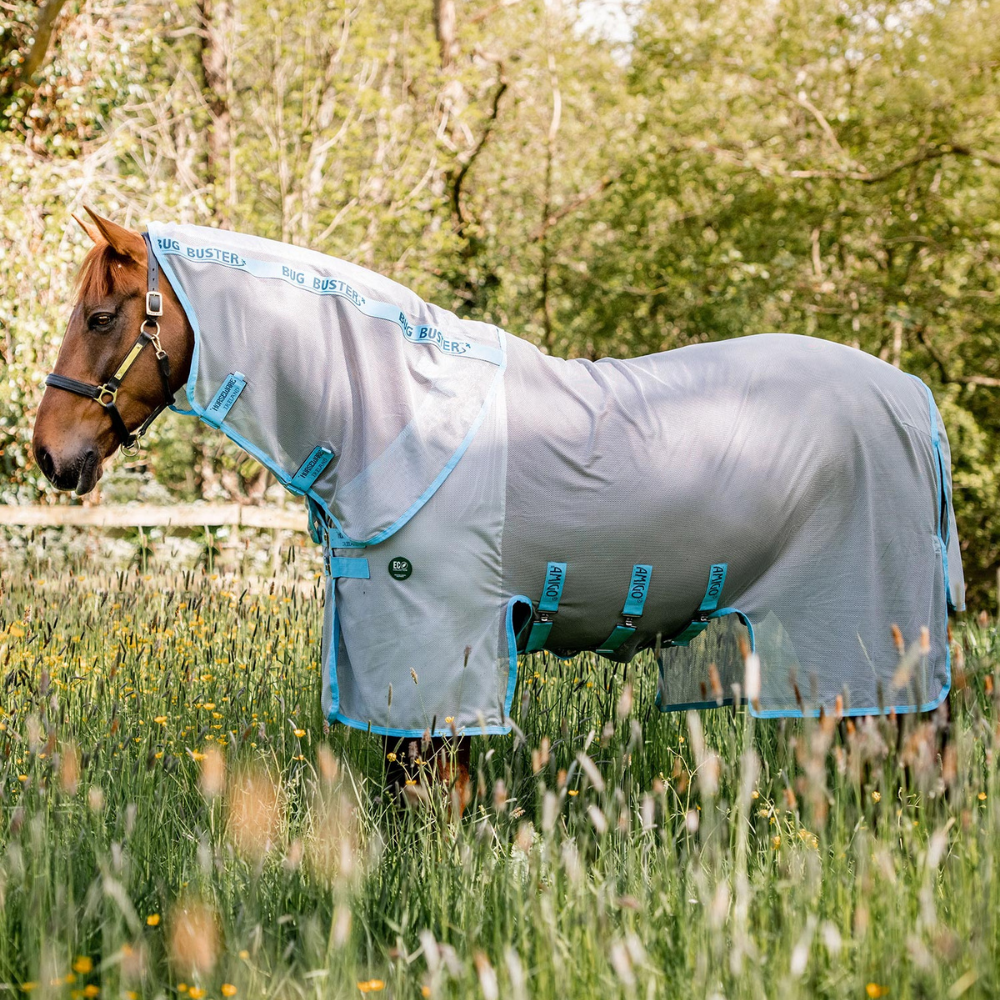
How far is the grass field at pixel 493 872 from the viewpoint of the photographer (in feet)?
5.06

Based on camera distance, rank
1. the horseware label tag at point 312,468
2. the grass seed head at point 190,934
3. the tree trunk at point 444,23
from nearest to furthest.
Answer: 1. the grass seed head at point 190,934
2. the horseware label tag at point 312,468
3. the tree trunk at point 444,23

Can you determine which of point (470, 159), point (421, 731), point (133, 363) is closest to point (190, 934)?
point (421, 731)

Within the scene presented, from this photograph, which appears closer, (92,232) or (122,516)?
(92,232)

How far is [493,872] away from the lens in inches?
77.7

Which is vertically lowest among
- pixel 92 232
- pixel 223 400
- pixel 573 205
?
pixel 223 400

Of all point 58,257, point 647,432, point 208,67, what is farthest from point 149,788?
point 208,67

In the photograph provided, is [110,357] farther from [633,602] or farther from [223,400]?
[633,602]

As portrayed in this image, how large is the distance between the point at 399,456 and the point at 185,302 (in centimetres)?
65

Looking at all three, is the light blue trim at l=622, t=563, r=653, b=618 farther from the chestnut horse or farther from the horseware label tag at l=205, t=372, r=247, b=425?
the horseware label tag at l=205, t=372, r=247, b=425

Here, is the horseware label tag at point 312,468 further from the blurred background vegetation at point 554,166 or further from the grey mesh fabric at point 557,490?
the blurred background vegetation at point 554,166

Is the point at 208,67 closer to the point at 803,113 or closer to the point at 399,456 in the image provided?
the point at 803,113

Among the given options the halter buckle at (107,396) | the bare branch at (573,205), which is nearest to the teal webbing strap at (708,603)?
the halter buckle at (107,396)

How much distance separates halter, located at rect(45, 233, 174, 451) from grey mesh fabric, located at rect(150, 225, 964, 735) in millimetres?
66

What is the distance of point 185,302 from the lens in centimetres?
248
